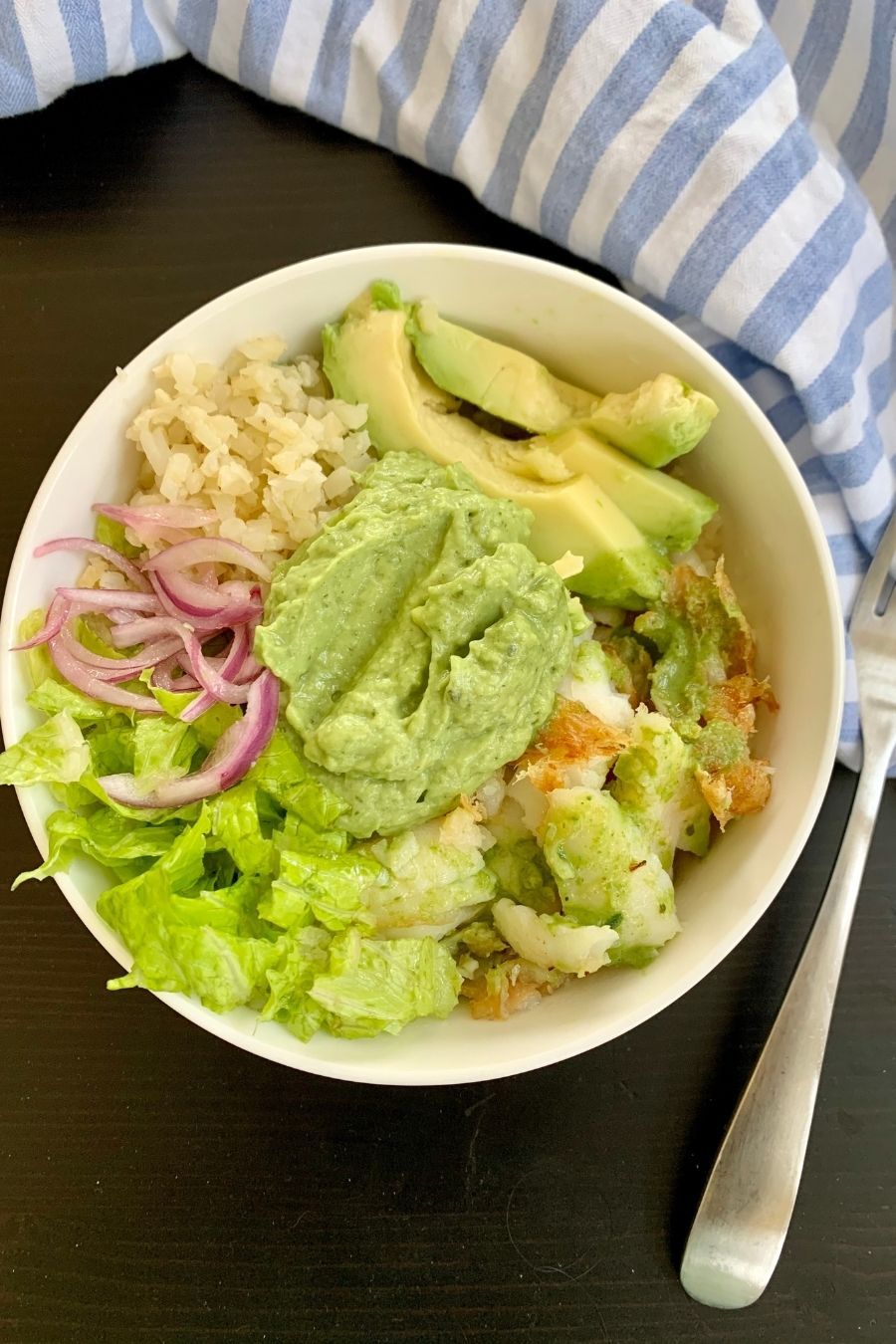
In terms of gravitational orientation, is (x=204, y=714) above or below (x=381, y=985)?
above

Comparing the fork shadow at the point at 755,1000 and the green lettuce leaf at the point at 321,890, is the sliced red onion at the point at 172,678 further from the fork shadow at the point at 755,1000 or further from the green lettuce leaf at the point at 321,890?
the fork shadow at the point at 755,1000

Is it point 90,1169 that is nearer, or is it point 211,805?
point 211,805

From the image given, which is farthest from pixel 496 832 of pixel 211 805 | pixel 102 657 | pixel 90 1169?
pixel 90 1169

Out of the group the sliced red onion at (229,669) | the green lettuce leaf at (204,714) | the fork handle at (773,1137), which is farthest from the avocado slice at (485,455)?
the fork handle at (773,1137)

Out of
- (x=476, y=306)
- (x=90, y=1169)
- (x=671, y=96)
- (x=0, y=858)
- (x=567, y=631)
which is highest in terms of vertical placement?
(x=671, y=96)

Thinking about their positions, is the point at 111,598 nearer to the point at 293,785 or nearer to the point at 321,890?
the point at 293,785

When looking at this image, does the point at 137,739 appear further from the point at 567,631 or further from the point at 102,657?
the point at 567,631

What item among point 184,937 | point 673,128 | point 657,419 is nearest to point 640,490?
point 657,419

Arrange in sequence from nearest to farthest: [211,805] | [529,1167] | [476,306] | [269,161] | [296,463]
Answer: [211,805] < [296,463] < [476,306] < [529,1167] < [269,161]
